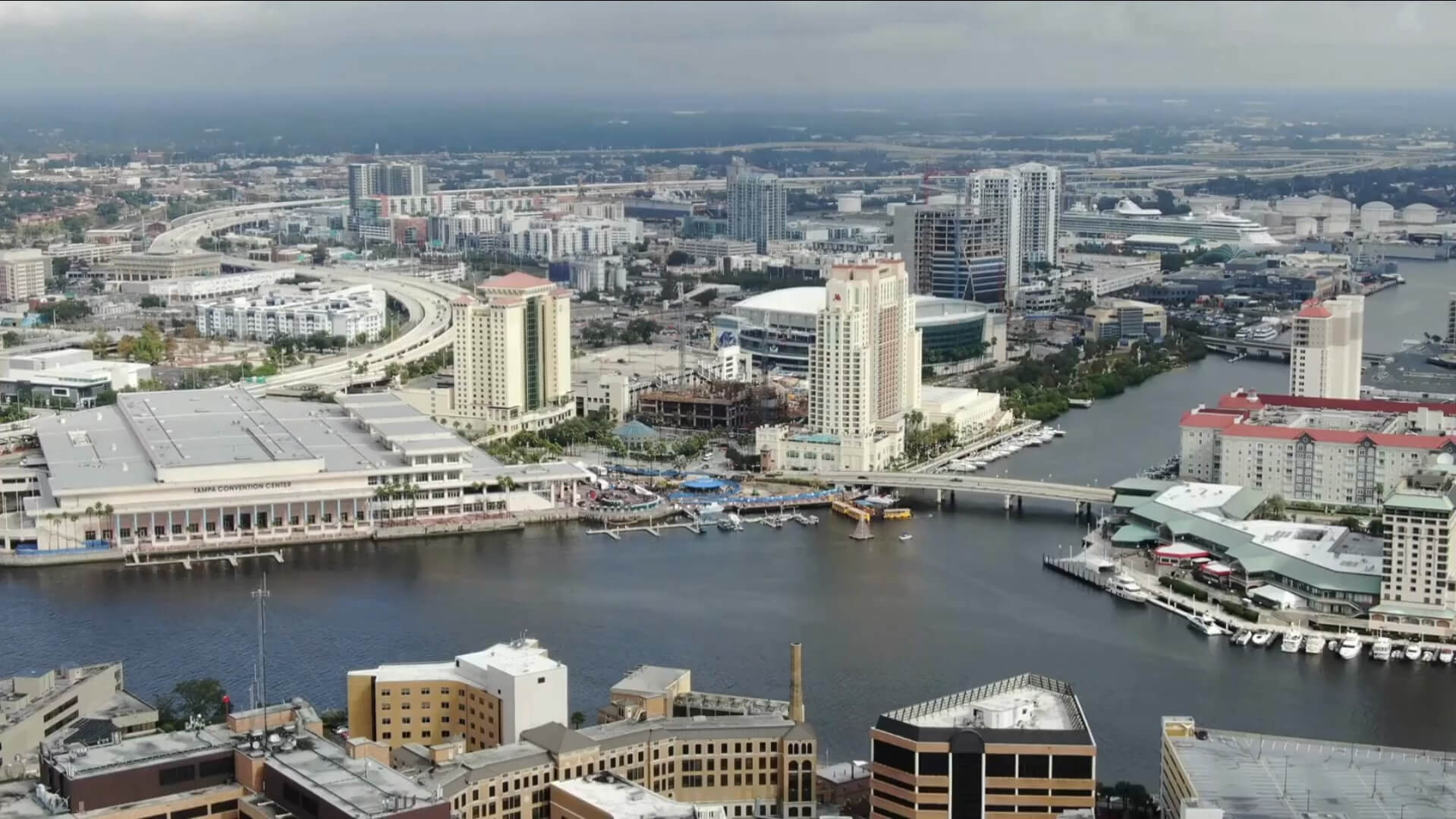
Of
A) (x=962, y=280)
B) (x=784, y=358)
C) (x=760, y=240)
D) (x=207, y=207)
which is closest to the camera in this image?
(x=784, y=358)

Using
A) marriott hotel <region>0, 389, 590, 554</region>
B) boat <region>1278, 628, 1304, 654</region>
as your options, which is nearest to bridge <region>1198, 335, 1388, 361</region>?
marriott hotel <region>0, 389, 590, 554</region>

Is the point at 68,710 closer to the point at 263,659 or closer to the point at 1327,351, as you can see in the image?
the point at 263,659

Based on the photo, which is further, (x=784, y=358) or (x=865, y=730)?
(x=784, y=358)

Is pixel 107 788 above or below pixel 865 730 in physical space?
above

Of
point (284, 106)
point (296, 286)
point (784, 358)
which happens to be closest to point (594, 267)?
point (296, 286)

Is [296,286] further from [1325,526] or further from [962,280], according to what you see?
[1325,526]

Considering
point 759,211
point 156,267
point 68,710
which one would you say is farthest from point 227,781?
point 759,211
